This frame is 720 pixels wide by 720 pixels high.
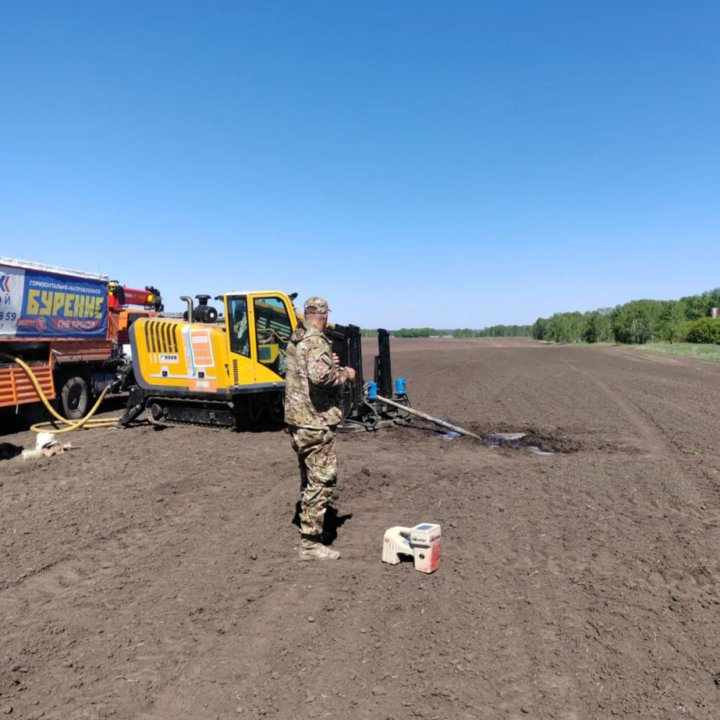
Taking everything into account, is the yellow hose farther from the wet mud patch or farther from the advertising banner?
the wet mud patch

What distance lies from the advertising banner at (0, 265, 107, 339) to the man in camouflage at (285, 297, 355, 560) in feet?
29.1

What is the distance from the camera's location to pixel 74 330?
43.3ft

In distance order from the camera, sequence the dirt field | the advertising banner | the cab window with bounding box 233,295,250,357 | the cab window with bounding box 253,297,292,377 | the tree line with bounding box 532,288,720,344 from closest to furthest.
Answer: the dirt field < the cab window with bounding box 233,295,250,357 < the cab window with bounding box 253,297,292,377 < the advertising banner < the tree line with bounding box 532,288,720,344

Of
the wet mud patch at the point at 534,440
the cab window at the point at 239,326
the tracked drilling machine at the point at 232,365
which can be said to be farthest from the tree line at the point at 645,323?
the cab window at the point at 239,326

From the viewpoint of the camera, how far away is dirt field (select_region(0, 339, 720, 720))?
10.4 feet

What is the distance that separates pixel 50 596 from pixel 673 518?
576 cm

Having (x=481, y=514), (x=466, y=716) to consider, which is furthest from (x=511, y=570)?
(x=466, y=716)

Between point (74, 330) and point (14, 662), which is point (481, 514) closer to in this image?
point (14, 662)

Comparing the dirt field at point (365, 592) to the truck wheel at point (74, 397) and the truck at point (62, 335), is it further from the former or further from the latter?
the truck wheel at point (74, 397)

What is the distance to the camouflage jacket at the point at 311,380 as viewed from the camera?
4871 millimetres

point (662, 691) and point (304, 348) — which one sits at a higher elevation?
point (304, 348)

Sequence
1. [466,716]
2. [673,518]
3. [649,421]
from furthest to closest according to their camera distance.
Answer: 1. [649,421]
2. [673,518]
3. [466,716]

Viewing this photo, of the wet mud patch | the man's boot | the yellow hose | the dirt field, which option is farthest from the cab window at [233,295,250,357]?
the man's boot

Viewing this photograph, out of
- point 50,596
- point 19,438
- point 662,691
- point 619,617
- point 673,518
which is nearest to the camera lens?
point 662,691
